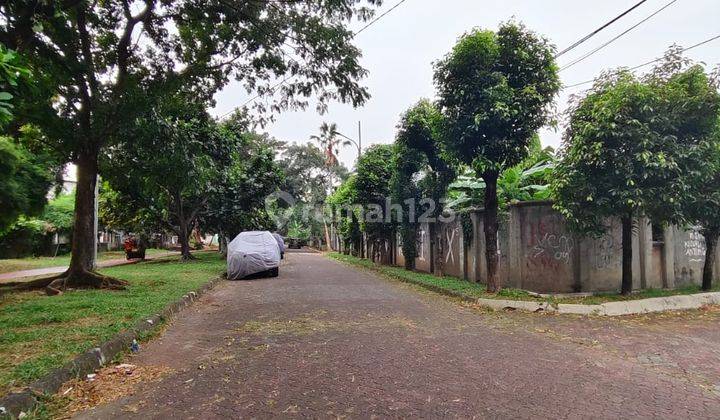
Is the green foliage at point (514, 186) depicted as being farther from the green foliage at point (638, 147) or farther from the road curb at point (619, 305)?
the road curb at point (619, 305)

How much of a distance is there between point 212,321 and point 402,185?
420 inches

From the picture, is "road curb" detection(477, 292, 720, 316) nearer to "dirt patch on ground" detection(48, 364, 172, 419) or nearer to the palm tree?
"dirt patch on ground" detection(48, 364, 172, 419)

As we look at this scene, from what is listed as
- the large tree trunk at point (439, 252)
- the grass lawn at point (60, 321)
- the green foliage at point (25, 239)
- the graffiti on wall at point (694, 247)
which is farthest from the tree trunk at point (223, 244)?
the graffiti on wall at point (694, 247)

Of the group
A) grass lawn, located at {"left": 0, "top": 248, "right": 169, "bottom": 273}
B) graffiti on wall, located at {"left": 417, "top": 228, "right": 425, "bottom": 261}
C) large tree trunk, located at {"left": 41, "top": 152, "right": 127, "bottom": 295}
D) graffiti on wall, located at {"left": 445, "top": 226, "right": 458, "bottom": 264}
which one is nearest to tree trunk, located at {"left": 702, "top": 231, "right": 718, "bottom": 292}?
graffiti on wall, located at {"left": 445, "top": 226, "right": 458, "bottom": 264}

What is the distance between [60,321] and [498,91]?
880cm

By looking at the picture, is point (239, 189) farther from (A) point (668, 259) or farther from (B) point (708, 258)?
(B) point (708, 258)

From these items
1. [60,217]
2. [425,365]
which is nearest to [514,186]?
[425,365]

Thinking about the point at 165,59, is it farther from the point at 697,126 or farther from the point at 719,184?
the point at 719,184

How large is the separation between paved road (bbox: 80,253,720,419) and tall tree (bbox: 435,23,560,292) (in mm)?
3659

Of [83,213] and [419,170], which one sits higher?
[419,170]

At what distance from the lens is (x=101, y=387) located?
183 inches

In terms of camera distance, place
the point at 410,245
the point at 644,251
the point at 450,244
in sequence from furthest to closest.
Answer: the point at 410,245, the point at 450,244, the point at 644,251

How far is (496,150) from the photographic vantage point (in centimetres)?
1021

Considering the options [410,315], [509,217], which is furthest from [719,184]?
[410,315]
